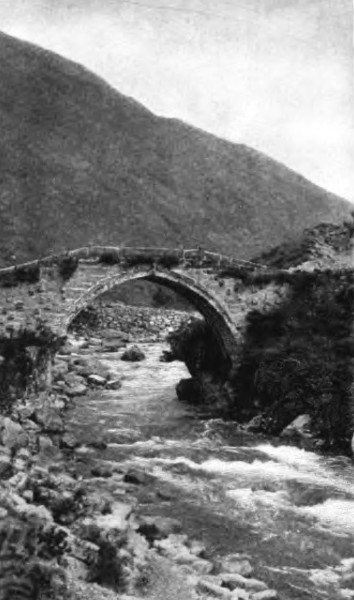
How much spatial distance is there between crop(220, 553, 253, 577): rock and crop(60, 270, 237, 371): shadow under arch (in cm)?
984

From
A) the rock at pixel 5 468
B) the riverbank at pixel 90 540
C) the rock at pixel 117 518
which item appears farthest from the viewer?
the rock at pixel 5 468

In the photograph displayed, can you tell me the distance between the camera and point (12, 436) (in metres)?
13.8

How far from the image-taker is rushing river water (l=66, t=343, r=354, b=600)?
435 inches

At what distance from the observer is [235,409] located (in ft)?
67.7

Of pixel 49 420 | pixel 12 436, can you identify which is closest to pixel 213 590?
pixel 12 436

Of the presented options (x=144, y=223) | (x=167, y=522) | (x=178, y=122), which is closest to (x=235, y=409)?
(x=167, y=522)

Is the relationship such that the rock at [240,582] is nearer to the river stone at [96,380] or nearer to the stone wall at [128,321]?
the river stone at [96,380]

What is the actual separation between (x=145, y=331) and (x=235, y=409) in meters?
16.4

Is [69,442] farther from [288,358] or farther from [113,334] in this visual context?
[113,334]

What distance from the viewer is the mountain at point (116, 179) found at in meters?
60.8

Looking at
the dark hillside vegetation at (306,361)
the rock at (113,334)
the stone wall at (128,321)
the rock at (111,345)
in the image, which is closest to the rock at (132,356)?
the rock at (111,345)

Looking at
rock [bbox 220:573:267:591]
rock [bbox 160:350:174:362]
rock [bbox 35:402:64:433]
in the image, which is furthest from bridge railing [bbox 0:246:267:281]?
rock [bbox 220:573:267:591]

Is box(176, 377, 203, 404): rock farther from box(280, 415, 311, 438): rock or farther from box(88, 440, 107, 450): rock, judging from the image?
box(88, 440, 107, 450): rock

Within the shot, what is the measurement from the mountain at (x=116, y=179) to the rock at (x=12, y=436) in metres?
37.6
